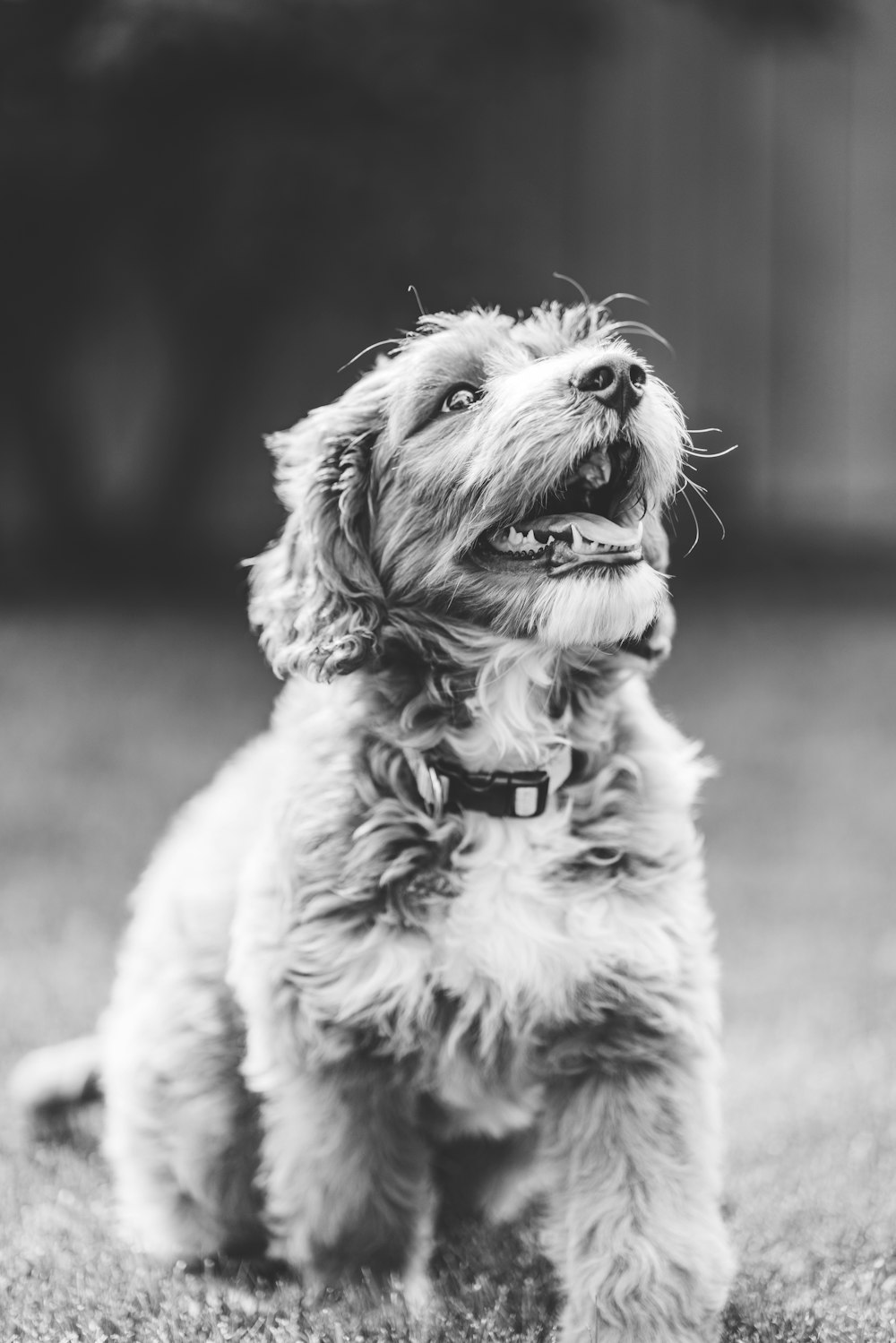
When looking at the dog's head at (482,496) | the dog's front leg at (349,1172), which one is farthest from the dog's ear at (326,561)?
the dog's front leg at (349,1172)

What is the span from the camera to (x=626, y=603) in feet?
10.6

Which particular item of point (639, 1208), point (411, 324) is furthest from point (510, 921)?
point (411, 324)

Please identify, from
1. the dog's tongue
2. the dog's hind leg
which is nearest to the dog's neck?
the dog's tongue

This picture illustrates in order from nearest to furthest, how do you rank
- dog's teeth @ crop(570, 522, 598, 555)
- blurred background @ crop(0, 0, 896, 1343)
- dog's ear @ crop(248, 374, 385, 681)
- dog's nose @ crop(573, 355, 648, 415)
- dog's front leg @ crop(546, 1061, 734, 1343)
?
dog's front leg @ crop(546, 1061, 734, 1343), dog's nose @ crop(573, 355, 648, 415), dog's teeth @ crop(570, 522, 598, 555), dog's ear @ crop(248, 374, 385, 681), blurred background @ crop(0, 0, 896, 1343)

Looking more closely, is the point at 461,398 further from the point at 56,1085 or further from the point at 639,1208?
the point at 56,1085

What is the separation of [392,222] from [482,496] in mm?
8079

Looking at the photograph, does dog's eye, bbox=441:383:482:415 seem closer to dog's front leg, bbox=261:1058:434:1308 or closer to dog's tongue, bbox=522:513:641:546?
dog's tongue, bbox=522:513:641:546

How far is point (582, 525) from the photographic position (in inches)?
132

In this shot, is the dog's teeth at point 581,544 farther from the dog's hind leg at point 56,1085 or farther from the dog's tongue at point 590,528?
the dog's hind leg at point 56,1085

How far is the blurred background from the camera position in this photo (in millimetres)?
4836

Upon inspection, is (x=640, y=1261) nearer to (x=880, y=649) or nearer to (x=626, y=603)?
(x=626, y=603)

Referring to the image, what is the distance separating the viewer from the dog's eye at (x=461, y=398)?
349 centimetres

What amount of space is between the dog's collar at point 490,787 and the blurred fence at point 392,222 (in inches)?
300

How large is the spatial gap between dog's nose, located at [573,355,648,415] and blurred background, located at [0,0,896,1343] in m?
1.67
